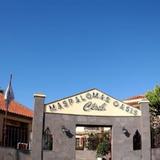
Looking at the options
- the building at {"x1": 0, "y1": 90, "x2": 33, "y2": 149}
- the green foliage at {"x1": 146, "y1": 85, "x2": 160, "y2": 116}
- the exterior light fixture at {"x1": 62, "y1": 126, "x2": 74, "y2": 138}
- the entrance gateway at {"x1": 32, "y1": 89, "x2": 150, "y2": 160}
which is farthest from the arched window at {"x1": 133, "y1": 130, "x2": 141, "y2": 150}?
the building at {"x1": 0, "y1": 90, "x2": 33, "y2": 149}

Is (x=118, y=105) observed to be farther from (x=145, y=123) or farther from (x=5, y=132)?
(x=5, y=132)

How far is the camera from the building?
36.2 m

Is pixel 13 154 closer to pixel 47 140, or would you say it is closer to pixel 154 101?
pixel 47 140

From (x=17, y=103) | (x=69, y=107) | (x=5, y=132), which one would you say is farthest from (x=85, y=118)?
(x=17, y=103)

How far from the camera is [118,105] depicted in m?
30.7

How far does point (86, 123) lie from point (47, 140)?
3201mm

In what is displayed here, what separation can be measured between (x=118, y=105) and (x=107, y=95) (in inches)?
Answer: 45.7

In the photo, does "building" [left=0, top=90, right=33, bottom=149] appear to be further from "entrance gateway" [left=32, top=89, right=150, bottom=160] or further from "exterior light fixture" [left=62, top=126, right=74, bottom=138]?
"exterior light fixture" [left=62, top=126, right=74, bottom=138]

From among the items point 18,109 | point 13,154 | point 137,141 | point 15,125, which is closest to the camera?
point 13,154

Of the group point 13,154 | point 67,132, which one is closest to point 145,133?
point 67,132

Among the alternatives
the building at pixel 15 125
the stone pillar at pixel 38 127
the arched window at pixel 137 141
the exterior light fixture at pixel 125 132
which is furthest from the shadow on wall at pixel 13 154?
the arched window at pixel 137 141

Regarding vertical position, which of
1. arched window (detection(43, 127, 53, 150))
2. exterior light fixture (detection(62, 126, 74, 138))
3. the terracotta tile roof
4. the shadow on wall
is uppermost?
the terracotta tile roof

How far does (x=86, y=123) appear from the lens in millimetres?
30078

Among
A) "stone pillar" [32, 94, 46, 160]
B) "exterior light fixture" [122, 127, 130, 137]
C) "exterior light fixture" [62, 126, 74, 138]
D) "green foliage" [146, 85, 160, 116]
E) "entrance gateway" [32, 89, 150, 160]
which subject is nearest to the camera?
"stone pillar" [32, 94, 46, 160]
